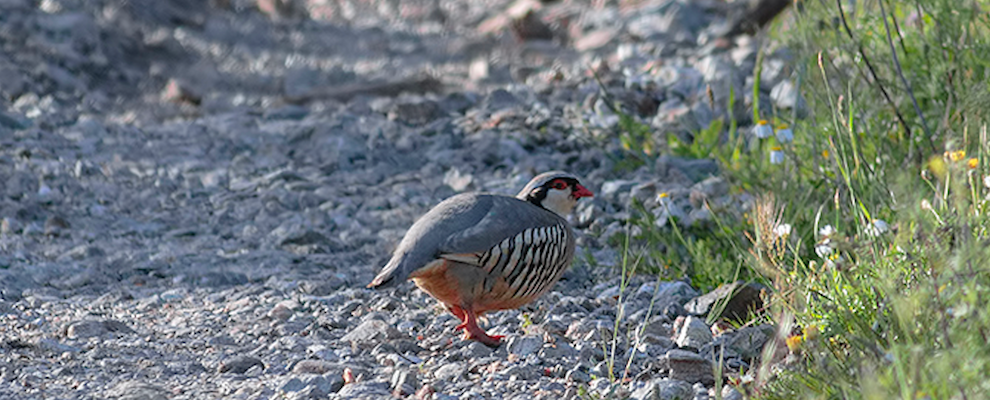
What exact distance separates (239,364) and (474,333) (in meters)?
0.85

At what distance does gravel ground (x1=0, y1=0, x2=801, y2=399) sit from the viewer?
416 centimetres

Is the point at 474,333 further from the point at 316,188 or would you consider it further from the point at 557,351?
the point at 316,188

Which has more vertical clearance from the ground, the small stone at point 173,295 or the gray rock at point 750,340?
the gray rock at point 750,340

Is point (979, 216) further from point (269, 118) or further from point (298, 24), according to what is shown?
point (298, 24)

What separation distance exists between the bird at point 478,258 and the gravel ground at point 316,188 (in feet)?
0.51

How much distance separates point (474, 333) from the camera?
4.46 meters

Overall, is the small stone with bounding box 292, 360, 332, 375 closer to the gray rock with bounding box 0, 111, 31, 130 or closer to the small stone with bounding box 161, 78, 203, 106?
the gray rock with bounding box 0, 111, 31, 130

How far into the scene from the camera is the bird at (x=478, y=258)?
436cm

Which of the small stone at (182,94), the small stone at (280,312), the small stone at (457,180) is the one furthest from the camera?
the small stone at (182,94)

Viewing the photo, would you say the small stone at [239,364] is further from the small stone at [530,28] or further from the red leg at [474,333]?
the small stone at [530,28]

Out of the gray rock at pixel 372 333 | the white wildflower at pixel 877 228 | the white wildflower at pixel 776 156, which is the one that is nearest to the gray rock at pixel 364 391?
the gray rock at pixel 372 333

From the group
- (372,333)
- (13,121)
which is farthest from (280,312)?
(13,121)

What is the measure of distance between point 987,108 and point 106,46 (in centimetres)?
768

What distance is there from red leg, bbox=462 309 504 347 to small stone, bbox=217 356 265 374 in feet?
2.48
